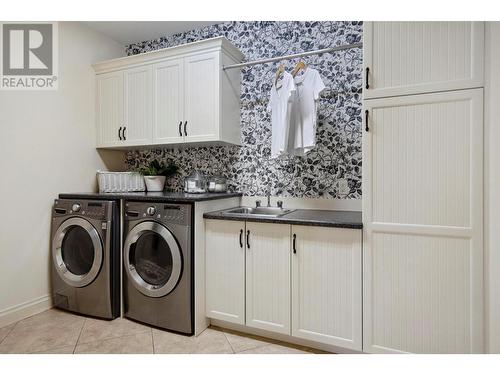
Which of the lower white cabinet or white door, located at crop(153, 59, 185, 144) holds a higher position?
white door, located at crop(153, 59, 185, 144)

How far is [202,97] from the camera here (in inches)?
102

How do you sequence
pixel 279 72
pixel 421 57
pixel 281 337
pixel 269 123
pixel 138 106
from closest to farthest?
pixel 421 57, pixel 281 337, pixel 279 72, pixel 269 123, pixel 138 106

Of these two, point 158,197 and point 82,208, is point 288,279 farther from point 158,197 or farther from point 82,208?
point 82,208

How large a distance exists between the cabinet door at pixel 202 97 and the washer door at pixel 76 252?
46.3 inches

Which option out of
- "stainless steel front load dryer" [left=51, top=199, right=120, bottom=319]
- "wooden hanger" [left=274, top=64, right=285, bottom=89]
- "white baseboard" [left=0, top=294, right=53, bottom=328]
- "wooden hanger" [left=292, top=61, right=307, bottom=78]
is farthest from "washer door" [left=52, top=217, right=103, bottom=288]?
"wooden hanger" [left=292, top=61, right=307, bottom=78]

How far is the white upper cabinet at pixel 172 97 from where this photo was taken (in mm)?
2555

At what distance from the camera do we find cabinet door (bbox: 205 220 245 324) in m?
2.13

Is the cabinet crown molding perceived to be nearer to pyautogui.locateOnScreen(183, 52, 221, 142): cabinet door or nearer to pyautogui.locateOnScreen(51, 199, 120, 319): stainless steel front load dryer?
pyautogui.locateOnScreen(183, 52, 221, 142): cabinet door

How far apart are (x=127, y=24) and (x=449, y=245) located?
3231 mm

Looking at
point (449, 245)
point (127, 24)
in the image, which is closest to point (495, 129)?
point (449, 245)

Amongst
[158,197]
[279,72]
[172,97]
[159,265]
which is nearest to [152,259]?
[159,265]

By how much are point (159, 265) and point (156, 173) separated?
1.07 meters

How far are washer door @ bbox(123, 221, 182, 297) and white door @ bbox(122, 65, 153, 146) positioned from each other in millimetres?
964

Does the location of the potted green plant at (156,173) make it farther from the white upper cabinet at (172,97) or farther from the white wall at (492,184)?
the white wall at (492,184)
